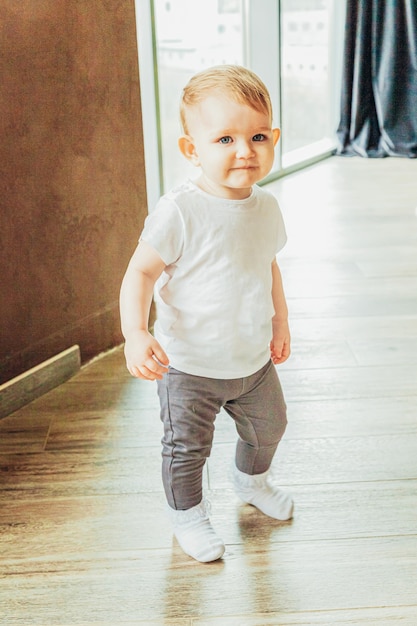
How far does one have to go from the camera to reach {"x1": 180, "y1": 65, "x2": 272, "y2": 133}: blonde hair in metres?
1.15

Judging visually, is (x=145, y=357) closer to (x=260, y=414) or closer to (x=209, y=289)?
(x=209, y=289)

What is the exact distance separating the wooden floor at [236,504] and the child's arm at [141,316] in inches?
14.8

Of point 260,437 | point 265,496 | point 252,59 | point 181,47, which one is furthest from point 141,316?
point 252,59

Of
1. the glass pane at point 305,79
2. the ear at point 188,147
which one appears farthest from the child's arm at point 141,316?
the glass pane at point 305,79

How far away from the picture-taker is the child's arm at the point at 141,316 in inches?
47.1

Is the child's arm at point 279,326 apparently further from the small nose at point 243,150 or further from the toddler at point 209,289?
the small nose at point 243,150

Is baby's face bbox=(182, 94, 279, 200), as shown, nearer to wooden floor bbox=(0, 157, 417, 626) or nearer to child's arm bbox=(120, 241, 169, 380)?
→ child's arm bbox=(120, 241, 169, 380)

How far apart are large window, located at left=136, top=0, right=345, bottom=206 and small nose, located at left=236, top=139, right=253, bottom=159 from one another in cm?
168

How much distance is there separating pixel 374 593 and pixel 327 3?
408 centimetres

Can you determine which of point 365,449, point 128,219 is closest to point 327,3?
point 128,219

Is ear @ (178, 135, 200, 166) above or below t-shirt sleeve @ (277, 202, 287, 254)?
above

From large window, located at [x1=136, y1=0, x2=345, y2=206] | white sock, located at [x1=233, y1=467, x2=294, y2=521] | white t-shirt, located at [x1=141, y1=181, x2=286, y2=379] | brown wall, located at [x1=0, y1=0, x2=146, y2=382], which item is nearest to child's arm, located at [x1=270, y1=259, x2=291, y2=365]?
white t-shirt, located at [x1=141, y1=181, x2=286, y2=379]

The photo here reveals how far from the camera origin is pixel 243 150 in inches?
45.7

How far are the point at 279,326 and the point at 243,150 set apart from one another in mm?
373
